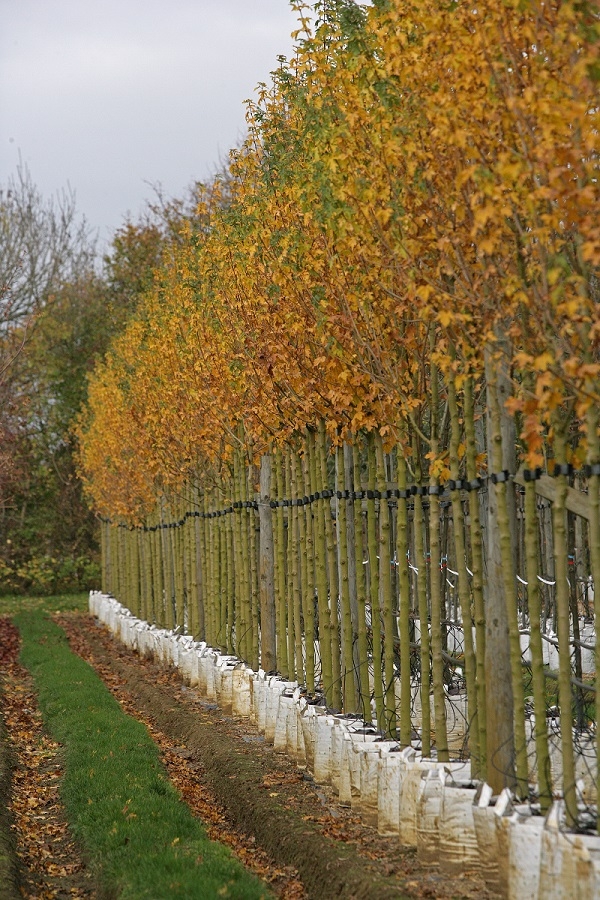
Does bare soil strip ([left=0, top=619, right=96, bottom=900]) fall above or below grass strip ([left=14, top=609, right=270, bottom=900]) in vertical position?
below

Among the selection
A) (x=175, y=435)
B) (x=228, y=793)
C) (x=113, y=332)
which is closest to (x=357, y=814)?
(x=228, y=793)

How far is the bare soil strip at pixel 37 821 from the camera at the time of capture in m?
9.22

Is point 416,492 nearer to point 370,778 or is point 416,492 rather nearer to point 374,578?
point 374,578

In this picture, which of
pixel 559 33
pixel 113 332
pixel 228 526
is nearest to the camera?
pixel 559 33

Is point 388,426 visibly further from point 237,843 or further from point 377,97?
point 237,843

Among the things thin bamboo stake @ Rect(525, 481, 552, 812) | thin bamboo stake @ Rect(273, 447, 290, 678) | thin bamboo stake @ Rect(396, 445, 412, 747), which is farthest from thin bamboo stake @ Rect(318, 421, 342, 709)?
thin bamboo stake @ Rect(525, 481, 552, 812)

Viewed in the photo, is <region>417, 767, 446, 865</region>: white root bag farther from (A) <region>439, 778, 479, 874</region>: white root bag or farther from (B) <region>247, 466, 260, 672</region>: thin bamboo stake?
(B) <region>247, 466, 260, 672</region>: thin bamboo stake

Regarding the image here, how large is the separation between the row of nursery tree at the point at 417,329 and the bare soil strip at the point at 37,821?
105 inches

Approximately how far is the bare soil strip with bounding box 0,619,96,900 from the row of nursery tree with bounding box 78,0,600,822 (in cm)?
267

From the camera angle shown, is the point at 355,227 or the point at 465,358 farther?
the point at 355,227

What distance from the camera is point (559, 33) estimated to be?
6250mm

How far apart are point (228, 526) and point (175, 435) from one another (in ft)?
7.83

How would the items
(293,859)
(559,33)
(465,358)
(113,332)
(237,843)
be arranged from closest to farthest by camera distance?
(559,33) → (465,358) → (293,859) → (237,843) → (113,332)

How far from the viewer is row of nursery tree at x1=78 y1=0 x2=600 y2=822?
6746mm
